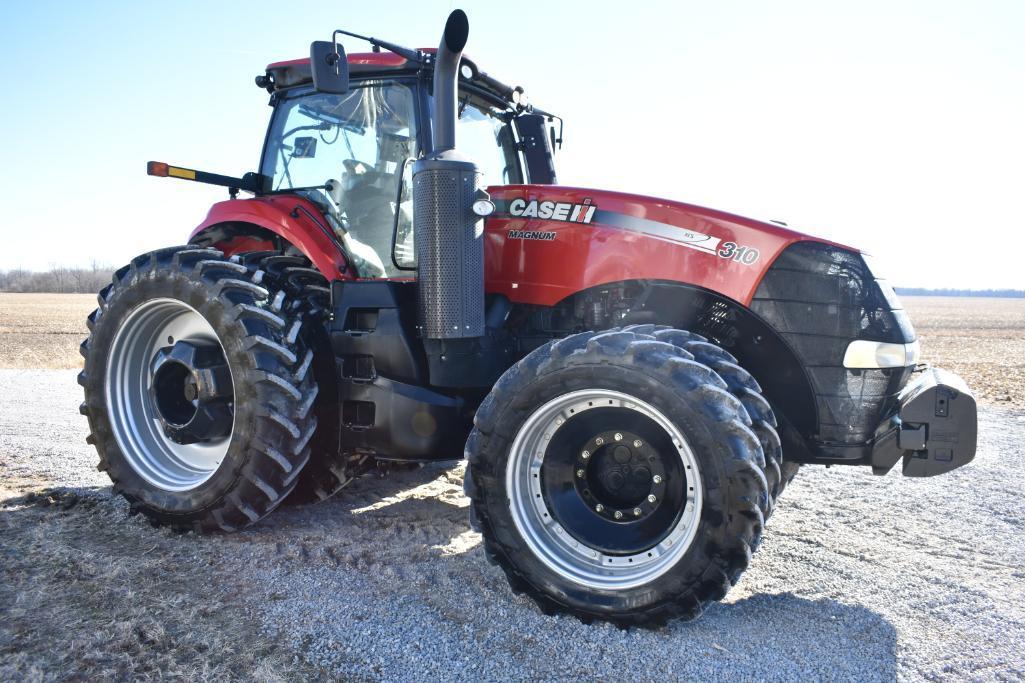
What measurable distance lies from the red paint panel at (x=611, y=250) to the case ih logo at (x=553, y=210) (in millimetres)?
21

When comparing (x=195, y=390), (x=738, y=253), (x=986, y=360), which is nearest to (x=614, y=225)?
(x=738, y=253)

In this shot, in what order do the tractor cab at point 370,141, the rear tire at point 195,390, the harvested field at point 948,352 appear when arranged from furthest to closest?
the harvested field at point 948,352
the tractor cab at point 370,141
the rear tire at point 195,390

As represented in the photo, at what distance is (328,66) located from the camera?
338cm

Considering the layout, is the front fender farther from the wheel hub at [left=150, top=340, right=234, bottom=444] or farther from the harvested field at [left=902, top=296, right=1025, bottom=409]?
the harvested field at [left=902, top=296, right=1025, bottom=409]

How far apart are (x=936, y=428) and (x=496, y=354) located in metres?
1.98

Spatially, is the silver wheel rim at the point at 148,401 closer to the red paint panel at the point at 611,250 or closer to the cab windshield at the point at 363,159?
the cab windshield at the point at 363,159

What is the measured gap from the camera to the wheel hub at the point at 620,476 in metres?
2.97

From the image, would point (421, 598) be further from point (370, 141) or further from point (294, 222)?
point (370, 141)

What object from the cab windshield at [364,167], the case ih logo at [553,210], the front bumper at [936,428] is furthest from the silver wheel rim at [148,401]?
the front bumper at [936,428]

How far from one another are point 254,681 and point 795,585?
7.51 feet

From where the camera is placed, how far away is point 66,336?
16.6 meters

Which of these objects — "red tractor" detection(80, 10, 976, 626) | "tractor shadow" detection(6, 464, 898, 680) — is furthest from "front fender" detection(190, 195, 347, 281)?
"tractor shadow" detection(6, 464, 898, 680)

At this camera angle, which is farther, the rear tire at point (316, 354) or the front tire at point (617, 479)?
the rear tire at point (316, 354)

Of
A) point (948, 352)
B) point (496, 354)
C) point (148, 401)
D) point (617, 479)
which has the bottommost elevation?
point (948, 352)
